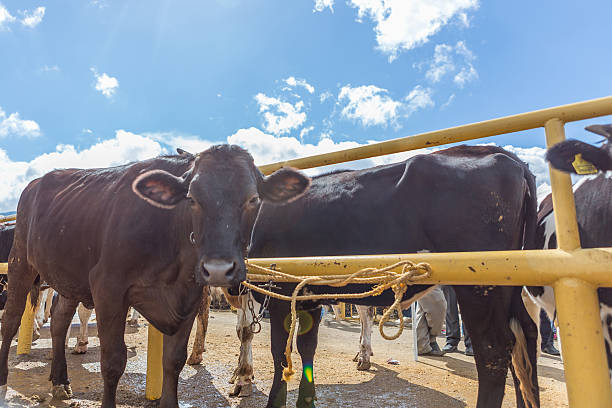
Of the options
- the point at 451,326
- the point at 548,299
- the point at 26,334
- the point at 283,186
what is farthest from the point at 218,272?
the point at 451,326

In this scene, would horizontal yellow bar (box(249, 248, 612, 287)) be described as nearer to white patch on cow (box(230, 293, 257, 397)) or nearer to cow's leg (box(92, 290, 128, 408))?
cow's leg (box(92, 290, 128, 408))

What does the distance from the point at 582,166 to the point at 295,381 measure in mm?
4581

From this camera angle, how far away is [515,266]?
134cm

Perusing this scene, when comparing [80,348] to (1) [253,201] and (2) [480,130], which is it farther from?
(2) [480,130]

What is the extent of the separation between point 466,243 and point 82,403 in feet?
12.9

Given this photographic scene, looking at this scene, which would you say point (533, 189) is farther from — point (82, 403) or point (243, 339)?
point (82, 403)

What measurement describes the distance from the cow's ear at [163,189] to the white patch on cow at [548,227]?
9.16ft

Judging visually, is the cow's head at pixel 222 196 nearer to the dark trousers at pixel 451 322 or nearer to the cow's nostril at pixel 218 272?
the cow's nostril at pixel 218 272

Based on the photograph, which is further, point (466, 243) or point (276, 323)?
point (276, 323)

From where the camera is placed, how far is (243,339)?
→ 5059mm

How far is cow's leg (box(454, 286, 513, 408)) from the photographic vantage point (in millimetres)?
2758

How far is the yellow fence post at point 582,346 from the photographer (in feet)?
3.88

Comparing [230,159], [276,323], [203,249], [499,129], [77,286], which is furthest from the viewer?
[276,323]

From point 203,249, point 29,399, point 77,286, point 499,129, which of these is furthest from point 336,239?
point 29,399
